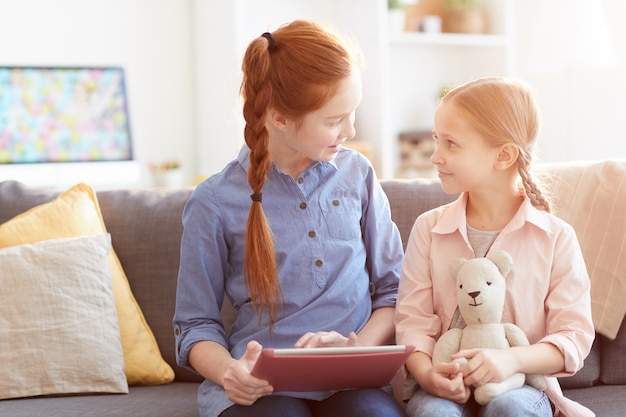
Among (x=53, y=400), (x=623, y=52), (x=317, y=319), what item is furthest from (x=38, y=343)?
(x=623, y=52)

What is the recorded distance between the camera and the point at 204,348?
1523 mm

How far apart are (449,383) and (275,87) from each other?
591mm

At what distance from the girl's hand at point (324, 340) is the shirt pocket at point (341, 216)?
0.73ft

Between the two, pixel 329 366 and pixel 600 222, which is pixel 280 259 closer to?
pixel 329 366

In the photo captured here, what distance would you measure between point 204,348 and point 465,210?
0.53 m

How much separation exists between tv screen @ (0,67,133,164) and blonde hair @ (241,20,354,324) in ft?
6.74

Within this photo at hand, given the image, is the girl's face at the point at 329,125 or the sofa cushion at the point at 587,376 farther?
the sofa cushion at the point at 587,376

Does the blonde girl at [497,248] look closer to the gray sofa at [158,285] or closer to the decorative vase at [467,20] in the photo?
the gray sofa at [158,285]

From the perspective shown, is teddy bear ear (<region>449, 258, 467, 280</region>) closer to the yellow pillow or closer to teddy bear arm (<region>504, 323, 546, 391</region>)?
teddy bear arm (<region>504, 323, 546, 391</region>)

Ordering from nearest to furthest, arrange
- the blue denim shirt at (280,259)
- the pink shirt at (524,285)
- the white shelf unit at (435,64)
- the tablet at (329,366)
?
the tablet at (329,366), the pink shirt at (524,285), the blue denim shirt at (280,259), the white shelf unit at (435,64)

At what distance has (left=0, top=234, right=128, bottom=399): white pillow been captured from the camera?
5.82 ft

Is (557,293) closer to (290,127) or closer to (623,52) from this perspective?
(290,127)

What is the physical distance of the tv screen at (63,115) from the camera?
131 inches

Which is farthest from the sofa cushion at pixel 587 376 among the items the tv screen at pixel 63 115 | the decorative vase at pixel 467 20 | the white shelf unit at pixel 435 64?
the decorative vase at pixel 467 20
